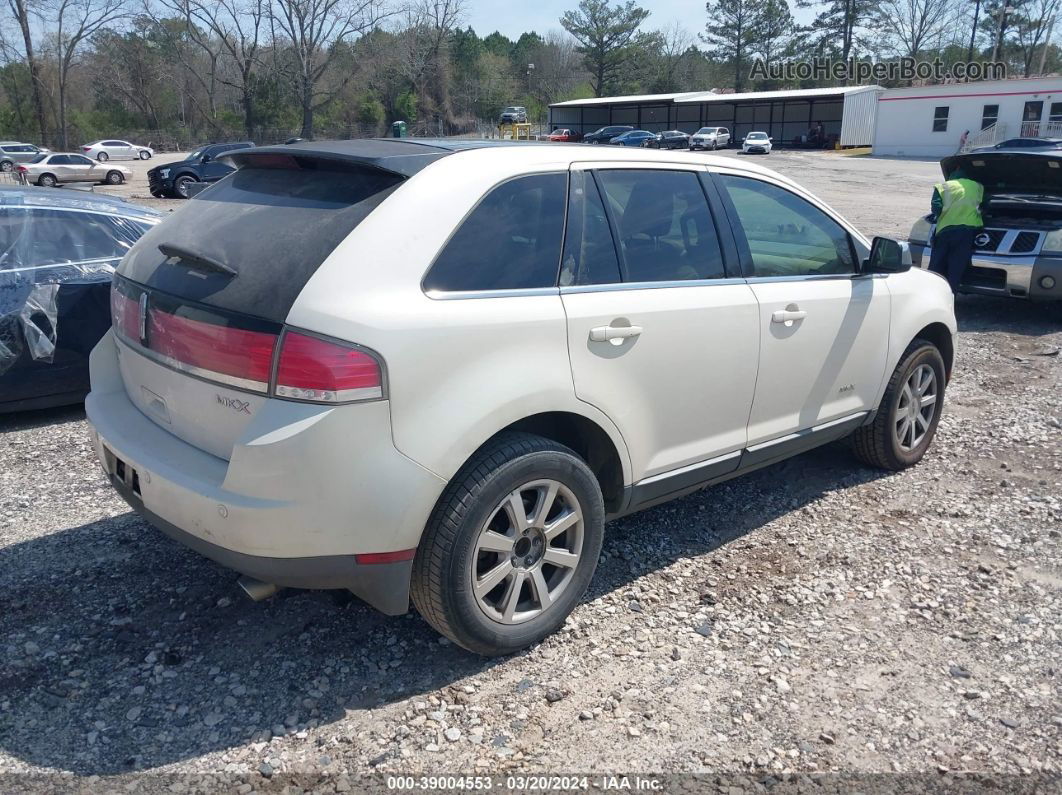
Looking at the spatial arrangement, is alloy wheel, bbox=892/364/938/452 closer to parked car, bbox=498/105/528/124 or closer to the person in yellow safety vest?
the person in yellow safety vest

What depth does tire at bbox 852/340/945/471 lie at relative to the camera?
15.9ft

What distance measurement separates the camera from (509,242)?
3.11 metres

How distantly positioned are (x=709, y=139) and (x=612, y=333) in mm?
56014

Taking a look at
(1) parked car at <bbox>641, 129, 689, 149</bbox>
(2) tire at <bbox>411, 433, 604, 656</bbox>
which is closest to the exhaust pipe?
(2) tire at <bbox>411, 433, 604, 656</bbox>

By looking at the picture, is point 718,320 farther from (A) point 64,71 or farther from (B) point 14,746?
(A) point 64,71

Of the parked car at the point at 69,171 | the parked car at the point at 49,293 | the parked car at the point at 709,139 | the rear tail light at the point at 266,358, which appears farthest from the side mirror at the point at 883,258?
the parked car at the point at 709,139

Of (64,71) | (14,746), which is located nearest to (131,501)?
(14,746)

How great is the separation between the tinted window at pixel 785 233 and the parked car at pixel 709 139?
51208mm

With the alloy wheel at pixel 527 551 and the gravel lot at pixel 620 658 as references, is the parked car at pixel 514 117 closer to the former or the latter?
the gravel lot at pixel 620 658

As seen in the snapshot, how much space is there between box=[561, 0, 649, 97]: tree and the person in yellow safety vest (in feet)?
283

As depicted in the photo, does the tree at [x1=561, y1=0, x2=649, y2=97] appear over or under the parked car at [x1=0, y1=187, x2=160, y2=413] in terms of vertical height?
over

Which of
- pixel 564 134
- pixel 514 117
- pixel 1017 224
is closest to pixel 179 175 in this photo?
pixel 1017 224

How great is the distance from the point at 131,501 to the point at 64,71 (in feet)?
235

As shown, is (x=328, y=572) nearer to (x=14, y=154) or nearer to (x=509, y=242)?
(x=509, y=242)
